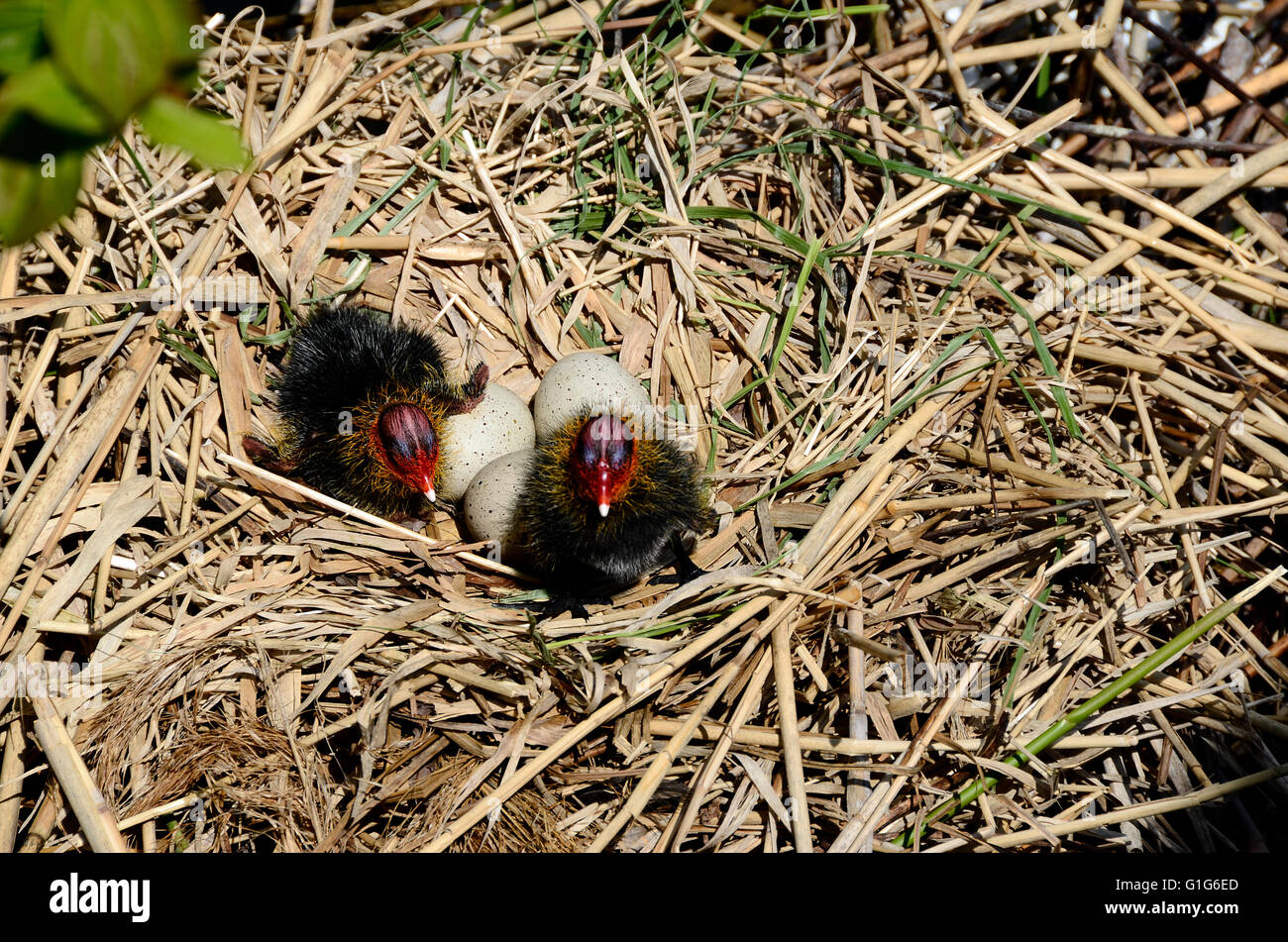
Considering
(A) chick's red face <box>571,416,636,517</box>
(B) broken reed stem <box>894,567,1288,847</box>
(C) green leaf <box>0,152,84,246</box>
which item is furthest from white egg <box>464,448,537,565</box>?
(C) green leaf <box>0,152,84,246</box>

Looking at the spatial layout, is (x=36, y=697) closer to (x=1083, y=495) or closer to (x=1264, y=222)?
(x=1083, y=495)

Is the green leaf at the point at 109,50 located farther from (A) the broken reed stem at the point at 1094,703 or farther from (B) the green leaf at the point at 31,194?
(A) the broken reed stem at the point at 1094,703

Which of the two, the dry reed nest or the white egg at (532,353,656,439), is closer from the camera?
the dry reed nest

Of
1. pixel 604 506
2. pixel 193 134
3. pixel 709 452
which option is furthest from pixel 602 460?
pixel 193 134

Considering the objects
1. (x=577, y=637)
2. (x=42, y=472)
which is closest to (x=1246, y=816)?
(x=577, y=637)

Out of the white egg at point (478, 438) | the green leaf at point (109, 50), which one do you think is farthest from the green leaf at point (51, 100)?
the white egg at point (478, 438)

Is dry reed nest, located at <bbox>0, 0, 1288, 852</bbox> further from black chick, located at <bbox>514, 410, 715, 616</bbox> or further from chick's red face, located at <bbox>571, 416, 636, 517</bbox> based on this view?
chick's red face, located at <bbox>571, 416, 636, 517</bbox>
